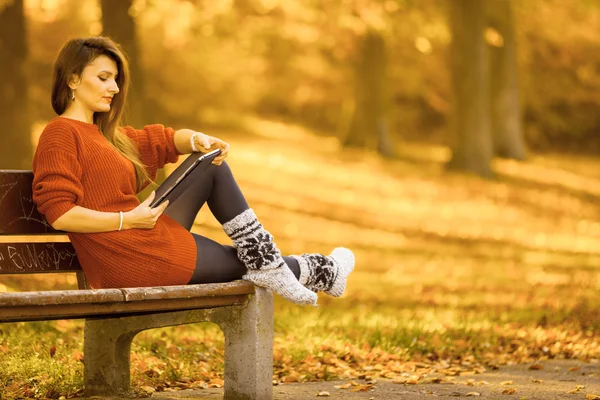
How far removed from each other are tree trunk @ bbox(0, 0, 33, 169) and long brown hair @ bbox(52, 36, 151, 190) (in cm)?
701

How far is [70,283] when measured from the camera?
29.6 feet

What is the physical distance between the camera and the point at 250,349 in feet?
15.2

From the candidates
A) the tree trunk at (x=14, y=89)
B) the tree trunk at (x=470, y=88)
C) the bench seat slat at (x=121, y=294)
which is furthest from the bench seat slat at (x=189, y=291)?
the tree trunk at (x=470, y=88)

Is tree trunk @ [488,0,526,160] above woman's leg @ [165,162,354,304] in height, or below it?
above

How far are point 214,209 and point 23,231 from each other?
825 mm

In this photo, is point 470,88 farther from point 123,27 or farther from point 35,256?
point 35,256

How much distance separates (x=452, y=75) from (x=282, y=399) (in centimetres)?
1763

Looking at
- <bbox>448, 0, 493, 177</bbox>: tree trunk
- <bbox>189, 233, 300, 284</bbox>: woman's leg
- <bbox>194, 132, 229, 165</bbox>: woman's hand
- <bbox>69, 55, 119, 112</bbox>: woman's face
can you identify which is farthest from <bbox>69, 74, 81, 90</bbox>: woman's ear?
<bbox>448, 0, 493, 177</bbox>: tree trunk

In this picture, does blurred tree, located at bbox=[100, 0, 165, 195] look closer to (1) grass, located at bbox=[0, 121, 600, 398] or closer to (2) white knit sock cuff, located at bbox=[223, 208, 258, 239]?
(1) grass, located at bbox=[0, 121, 600, 398]

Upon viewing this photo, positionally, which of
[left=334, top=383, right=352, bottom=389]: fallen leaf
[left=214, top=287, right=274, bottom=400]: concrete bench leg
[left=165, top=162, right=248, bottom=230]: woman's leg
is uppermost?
[left=165, top=162, right=248, bottom=230]: woman's leg

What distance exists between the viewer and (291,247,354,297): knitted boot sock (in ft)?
15.9

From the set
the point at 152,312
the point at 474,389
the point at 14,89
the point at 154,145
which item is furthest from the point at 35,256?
the point at 14,89

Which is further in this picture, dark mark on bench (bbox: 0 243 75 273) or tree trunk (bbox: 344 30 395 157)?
tree trunk (bbox: 344 30 395 157)

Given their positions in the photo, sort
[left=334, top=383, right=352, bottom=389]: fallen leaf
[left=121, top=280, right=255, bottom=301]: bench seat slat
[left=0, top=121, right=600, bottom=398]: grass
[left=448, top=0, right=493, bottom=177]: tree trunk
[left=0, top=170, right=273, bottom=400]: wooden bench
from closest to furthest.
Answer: [left=121, top=280, right=255, bottom=301]: bench seat slat → [left=0, top=170, right=273, bottom=400]: wooden bench → [left=334, top=383, right=352, bottom=389]: fallen leaf → [left=0, top=121, right=600, bottom=398]: grass → [left=448, top=0, right=493, bottom=177]: tree trunk
